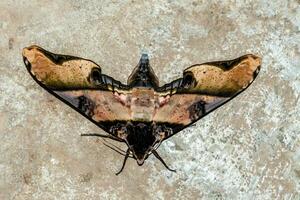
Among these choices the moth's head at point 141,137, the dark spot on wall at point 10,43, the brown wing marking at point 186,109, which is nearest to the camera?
the moth's head at point 141,137

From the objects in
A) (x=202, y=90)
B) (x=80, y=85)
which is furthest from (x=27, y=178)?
(x=202, y=90)

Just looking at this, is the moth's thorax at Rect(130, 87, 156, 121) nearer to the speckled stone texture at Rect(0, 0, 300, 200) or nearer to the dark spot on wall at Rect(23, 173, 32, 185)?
the speckled stone texture at Rect(0, 0, 300, 200)

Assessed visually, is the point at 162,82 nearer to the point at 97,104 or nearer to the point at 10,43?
the point at 97,104

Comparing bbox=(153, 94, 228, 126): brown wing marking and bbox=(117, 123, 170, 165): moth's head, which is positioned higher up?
bbox=(153, 94, 228, 126): brown wing marking

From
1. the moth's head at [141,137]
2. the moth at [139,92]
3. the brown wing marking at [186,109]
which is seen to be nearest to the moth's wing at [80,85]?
the moth at [139,92]

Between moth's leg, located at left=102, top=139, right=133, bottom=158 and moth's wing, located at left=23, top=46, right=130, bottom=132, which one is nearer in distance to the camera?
moth's wing, located at left=23, top=46, right=130, bottom=132

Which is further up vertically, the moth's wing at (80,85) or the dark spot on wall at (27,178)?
the moth's wing at (80,85)

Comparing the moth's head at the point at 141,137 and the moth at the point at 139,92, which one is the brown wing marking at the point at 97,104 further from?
the moth's head at the point at 141,137

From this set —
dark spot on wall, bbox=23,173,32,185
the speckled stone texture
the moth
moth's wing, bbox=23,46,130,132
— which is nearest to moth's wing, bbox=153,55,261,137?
the moth
